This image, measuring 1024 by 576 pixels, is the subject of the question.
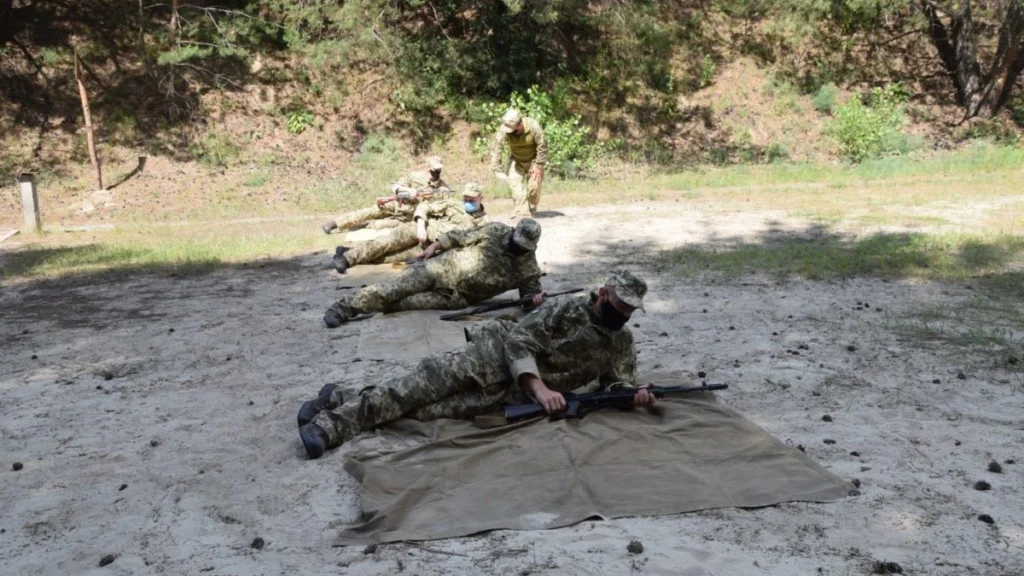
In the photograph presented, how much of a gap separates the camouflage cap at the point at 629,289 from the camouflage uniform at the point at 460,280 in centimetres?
306

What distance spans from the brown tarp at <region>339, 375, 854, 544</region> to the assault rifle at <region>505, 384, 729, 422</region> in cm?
6

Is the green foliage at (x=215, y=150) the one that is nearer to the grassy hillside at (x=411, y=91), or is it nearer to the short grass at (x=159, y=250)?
the grassy hillside at (x=411, y=91)

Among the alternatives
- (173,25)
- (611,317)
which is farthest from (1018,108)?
(611,317)

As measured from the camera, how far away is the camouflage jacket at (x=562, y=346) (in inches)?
225

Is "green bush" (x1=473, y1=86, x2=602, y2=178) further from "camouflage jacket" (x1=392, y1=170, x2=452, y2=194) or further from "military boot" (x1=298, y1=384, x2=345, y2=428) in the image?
"military boot" (x1=298, y1=384, x2=345, y2=428)

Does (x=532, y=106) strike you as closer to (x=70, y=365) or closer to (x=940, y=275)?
(x=940, y=275)

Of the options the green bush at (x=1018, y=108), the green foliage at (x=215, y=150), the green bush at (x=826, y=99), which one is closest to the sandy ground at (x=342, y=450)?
the green foliage at (x=215, y=150)

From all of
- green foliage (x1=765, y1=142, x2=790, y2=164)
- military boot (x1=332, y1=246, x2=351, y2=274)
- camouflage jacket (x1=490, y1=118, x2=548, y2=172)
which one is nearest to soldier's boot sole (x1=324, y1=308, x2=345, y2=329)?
military boot (x1=332, y1=246, x2=351, y2=274)

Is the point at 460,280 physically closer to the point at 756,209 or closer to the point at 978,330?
the point at 978,330

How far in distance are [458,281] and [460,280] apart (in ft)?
0.09

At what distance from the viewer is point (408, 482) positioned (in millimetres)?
4848

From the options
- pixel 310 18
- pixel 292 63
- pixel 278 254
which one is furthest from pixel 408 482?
pixel 292 63

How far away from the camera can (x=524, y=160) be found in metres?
15.2

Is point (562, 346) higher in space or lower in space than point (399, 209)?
lower
